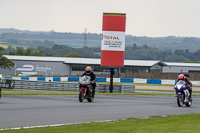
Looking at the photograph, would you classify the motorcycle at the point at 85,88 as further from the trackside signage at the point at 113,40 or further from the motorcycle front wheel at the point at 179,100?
the trackside signage at the point at 113,40

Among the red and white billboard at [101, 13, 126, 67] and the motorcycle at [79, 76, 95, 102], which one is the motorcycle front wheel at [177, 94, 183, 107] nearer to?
the motorcycle at [79, 76, 95, 102]

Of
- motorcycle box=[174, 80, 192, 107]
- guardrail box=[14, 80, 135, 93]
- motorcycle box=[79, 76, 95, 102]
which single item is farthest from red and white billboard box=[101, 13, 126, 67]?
motorcycle box=[174, 80, 192, 107]

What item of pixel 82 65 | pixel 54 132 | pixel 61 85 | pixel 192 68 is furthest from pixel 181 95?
pixel 192 68

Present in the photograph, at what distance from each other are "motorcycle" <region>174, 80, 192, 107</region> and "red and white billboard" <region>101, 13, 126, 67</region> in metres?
14.8

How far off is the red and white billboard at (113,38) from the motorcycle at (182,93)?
583 inches

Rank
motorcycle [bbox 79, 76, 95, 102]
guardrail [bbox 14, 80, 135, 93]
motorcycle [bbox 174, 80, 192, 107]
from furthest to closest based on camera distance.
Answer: guardrail [bbox 14, 80, 135, 93] < motorcycle [bbox 79, 76, 95, 102] < motorcycle [bbox 174, 80, 192, 107]

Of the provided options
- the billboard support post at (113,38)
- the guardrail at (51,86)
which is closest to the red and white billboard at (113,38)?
the billboard support post at (113,38)

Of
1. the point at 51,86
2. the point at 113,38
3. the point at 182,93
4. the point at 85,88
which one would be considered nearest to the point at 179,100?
the point at 182,93

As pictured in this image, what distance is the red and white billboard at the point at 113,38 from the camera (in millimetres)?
35812

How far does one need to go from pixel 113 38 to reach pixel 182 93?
15.4 metres

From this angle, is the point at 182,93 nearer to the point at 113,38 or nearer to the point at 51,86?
the point at 113,38

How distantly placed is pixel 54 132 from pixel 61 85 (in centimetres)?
2940

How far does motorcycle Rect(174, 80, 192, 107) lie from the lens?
2138 centimetres

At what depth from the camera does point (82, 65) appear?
88.2 metres
